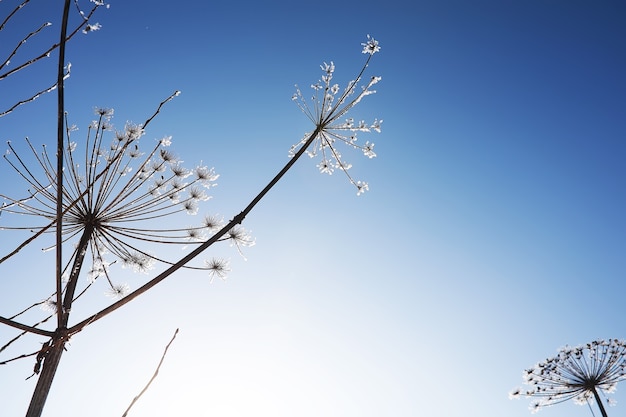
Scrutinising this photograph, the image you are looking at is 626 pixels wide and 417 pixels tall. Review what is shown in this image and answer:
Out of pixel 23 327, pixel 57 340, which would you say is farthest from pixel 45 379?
pixel 23 327

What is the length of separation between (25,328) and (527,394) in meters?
21.8

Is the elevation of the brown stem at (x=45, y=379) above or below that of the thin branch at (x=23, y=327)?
below

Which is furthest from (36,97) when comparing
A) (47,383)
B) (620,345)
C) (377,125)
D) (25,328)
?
(620,345)

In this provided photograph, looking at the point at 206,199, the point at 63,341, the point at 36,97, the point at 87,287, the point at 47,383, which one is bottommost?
the point at 47,383

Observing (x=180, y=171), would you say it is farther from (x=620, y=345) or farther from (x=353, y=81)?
(x=620, y=345)

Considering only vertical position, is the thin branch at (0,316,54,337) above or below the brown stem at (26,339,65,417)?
above

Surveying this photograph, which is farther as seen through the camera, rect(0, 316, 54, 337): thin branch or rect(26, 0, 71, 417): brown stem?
rect(0, 316, 54, 337): thin branch

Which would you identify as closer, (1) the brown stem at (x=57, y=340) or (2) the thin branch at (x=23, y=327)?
(1) the brown stem at (x=57, y=340)

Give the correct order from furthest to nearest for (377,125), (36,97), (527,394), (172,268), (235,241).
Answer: (527,394), (377,125), (235,241), (36,97), (172,268)

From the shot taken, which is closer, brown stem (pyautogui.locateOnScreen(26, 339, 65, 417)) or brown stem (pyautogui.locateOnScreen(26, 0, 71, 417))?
brown stem (pyautogui.locateOnScreen(26, 0, 71, 417))

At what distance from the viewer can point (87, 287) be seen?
2.50m

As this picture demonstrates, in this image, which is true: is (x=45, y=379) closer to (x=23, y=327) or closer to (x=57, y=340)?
(x=57, y=340)

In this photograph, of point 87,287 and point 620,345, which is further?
→ point 620,345

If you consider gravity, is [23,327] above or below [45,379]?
above
